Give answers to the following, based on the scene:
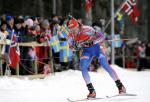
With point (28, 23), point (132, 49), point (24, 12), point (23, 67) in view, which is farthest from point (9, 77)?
point (132, 49)

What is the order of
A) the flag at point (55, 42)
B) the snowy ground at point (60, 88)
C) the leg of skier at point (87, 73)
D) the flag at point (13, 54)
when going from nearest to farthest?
the leg of skier at point (87, 73), the snowy ground at point (60, 88), the flag at point (13, 54), the flag at point (55, 42)

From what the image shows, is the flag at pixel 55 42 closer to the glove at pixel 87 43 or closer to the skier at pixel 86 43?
the skier at pixel 86 43

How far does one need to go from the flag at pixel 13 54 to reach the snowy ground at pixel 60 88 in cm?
59

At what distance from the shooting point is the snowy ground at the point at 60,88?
Answer: 1034 cm

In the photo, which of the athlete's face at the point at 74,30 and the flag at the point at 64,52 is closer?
the athlete's face at the point at 74,30

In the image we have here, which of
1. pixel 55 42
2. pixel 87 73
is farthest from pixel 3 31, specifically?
pixel 87 73

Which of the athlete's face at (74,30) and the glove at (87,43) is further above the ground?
the athlete's face at (74,30)

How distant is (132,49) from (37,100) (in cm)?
1264

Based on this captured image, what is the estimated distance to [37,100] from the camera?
10031 mm

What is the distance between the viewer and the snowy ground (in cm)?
1034

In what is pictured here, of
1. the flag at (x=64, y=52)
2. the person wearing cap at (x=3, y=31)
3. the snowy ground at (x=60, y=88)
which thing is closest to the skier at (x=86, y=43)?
the snowy ground at (x=60, y=88)

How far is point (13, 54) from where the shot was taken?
1352 centimetres

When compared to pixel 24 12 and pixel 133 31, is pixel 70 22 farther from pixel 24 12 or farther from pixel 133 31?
pixel 133 31

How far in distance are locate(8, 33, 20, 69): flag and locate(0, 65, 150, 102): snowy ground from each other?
0.59m
